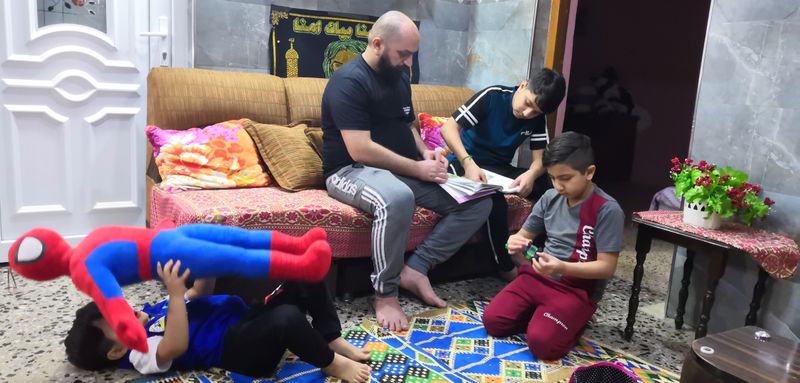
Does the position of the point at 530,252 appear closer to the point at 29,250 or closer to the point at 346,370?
the point at 346,370

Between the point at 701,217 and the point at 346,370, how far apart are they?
1.34 meters

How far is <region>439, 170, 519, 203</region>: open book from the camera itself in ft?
8.04

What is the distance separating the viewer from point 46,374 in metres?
1.76

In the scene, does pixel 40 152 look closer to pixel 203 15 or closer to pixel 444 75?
pixel 203 15

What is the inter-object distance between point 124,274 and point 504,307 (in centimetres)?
133

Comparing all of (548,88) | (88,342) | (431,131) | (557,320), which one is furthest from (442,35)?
(88,342)

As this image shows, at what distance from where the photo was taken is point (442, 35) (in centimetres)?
371

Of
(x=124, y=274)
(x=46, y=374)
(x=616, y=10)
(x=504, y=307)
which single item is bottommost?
(x=46, y=374)

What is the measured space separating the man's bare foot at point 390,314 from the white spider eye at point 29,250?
46.7 inches

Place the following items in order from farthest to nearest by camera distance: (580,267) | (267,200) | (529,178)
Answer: (529,178), (267,200), (580,267)

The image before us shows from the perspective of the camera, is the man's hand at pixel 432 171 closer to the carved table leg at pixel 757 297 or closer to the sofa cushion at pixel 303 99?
the sofa cushion at pixel 303 99

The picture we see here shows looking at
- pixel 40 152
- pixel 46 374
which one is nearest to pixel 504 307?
pixel 46 374

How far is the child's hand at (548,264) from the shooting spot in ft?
6.42

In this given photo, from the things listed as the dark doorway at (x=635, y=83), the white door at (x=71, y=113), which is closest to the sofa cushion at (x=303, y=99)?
the white door at (x=71, y=113)
